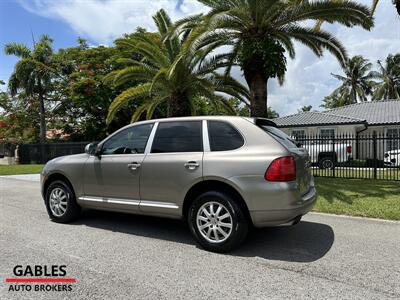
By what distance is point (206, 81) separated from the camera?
14898 mm

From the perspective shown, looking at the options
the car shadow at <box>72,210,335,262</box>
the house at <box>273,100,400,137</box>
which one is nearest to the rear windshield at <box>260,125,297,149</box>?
the car shadow at <box>72,210,335,262</box>

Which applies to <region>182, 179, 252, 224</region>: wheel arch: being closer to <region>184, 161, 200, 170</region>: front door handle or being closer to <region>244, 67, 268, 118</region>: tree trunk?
<region>184, 161, 200, 170</region>: front door handle

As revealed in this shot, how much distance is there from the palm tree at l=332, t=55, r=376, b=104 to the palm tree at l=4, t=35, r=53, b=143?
34091 mm

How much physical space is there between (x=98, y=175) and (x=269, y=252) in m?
3.04

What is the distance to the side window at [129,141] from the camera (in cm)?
536

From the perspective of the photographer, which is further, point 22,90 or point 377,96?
point 377,96

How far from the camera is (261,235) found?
5285mm

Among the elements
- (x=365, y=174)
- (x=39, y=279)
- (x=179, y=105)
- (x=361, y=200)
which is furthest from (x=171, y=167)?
(x=365, y=174)

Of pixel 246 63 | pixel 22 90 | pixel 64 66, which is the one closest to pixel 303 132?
pixel 246 63

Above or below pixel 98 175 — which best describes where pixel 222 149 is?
above

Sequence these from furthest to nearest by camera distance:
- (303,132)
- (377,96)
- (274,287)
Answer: (377,96), (303,132), (274,287)

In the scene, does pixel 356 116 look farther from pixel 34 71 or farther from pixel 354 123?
pixel 34 71

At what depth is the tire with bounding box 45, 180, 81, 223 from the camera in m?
5.99

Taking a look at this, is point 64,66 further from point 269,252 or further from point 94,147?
point 269,252
